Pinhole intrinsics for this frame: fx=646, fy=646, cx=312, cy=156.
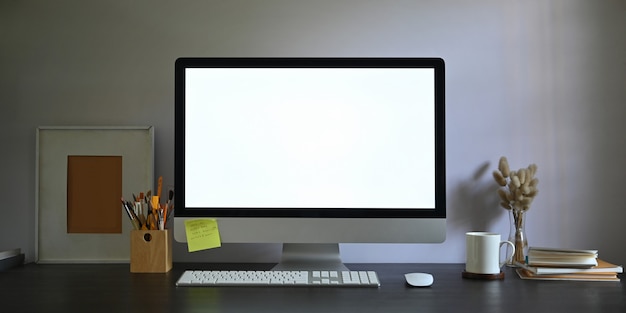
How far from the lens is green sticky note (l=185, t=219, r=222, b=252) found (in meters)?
1.46

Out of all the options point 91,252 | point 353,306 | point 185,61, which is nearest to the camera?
point 353,306

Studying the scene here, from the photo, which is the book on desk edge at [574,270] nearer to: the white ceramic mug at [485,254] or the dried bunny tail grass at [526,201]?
the white ceramic mug at [485,254]

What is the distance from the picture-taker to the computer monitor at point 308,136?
147 cm

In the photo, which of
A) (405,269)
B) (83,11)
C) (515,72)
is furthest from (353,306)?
(83,11)

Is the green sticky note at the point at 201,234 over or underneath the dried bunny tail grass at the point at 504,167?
underneath

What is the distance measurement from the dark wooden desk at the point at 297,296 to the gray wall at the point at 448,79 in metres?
0.31

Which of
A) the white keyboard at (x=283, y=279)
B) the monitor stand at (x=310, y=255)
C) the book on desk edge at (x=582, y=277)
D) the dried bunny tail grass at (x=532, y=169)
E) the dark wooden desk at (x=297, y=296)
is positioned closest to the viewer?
the dark wooden desk at (x=297, y=296)

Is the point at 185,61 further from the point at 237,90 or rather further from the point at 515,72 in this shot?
the point at 515,72

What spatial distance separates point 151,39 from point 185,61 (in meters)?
0.31

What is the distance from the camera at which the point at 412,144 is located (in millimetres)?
1479

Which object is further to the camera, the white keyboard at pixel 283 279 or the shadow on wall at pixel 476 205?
the shadow on wall at pixel 476 205

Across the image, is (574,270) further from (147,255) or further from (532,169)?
(147,255)

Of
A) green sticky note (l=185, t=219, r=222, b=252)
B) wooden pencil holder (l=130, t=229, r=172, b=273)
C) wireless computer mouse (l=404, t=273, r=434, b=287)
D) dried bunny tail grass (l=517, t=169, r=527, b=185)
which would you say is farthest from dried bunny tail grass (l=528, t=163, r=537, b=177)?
wooden pencil holder (l=130, t=229, r=172, b=273)

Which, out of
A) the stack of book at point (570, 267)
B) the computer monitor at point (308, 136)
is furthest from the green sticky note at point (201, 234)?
the stack of book at point (570, 267)
